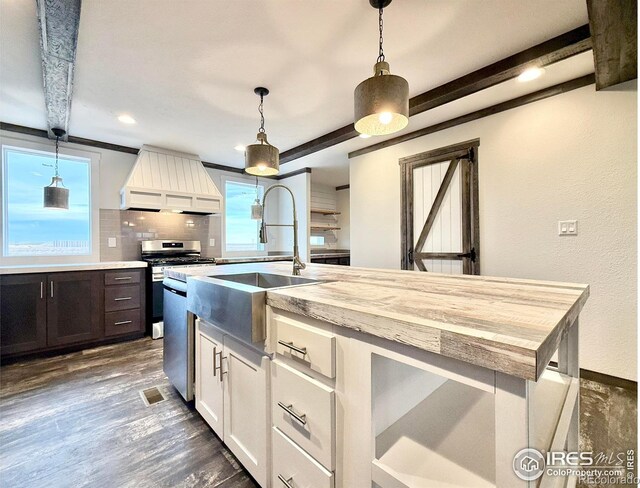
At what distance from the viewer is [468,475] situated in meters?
0.76

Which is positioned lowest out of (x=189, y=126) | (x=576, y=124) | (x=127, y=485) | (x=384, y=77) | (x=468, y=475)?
(x=127, y=485)

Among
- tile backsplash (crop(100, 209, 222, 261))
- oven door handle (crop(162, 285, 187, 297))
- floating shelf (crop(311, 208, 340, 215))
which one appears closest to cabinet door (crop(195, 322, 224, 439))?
oven door handle (crop(162, 285, 187, 297))

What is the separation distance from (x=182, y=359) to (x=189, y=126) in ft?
8.93

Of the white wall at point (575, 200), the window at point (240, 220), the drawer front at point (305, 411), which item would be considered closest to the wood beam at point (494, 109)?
the white wall at point (575, 200)

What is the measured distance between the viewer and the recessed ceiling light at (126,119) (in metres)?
3.08

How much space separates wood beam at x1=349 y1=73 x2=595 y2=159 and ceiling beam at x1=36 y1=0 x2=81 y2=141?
3125 millimetres

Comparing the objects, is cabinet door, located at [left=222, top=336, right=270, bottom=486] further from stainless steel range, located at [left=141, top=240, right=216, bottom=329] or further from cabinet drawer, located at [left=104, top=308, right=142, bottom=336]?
cabinet drawer, located at [left=104, top=308, right=142, bottom=336]

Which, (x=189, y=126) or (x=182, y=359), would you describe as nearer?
(x=182, y=359)

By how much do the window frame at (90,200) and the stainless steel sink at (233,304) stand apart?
3.05m

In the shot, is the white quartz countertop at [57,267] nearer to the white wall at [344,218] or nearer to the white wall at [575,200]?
the white wall at [575,200]

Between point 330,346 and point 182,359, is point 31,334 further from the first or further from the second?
point 330,346

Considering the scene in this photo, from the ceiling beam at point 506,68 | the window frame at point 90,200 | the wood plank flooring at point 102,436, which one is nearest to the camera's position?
the wood plank flooring at point 102,436

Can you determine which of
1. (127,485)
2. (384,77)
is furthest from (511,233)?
(127,485)

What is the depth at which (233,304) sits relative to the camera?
1.22 metres
